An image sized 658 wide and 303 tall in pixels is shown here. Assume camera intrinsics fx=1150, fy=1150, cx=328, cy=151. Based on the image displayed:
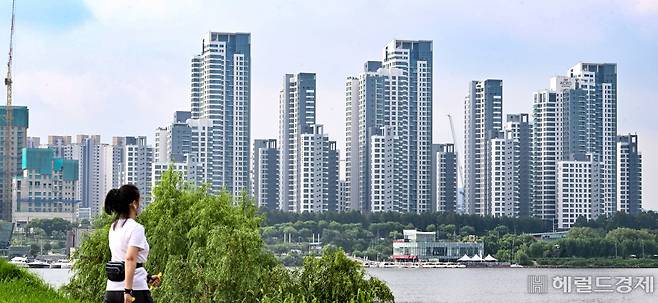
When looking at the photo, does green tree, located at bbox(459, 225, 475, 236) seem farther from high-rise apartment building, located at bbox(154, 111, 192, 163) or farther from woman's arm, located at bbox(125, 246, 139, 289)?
woman's arm, located at bbox(125, 246, 139, 289)

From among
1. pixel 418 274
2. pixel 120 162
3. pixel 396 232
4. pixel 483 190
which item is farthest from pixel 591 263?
pixel 120 162

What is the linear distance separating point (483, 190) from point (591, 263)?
107 ft

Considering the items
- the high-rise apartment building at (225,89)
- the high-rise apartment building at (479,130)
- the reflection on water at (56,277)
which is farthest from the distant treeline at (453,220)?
the reflection on water at (56,277)

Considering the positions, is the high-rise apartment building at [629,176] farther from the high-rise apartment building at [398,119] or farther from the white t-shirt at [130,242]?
the white t-shirt at [130,242]

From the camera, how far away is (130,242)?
15.4 ft

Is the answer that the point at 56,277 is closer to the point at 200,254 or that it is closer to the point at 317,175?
the point at 200,254

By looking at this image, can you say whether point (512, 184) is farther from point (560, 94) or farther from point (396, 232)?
point (396, 232)

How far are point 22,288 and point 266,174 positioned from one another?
7958 cm

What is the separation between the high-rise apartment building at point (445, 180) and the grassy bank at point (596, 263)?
23574 mm

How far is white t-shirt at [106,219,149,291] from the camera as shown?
4699 millimetres

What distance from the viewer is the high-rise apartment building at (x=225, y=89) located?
90000mm

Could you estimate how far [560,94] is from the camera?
90.3 m
